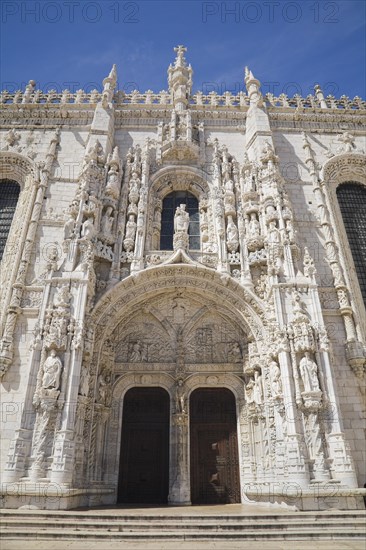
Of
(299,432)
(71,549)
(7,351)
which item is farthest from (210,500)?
(7,351)

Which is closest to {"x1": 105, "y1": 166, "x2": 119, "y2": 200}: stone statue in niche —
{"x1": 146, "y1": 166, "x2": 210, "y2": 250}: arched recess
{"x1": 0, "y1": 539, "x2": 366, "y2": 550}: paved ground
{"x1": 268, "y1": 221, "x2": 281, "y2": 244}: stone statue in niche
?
{"x1": 146, "y1": 166, "x2": 210, "y2": 250}: arched recess

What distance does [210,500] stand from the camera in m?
11.7

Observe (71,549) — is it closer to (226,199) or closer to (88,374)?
(88,374)

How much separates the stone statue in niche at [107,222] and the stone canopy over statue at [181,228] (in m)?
2.37

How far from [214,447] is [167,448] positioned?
4.94ft

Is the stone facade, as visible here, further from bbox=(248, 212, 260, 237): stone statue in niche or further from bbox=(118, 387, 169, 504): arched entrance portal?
bbox=(118, 387, 169, 504): arched entrance portal

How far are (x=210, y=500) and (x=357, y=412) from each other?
5216mm

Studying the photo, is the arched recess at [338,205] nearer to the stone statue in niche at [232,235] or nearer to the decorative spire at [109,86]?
the stone statue in niche at [232,235]

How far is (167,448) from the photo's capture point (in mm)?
12188

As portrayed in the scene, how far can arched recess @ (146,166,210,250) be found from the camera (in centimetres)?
1538

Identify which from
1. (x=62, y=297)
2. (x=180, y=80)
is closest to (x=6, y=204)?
(x=62, y=297)

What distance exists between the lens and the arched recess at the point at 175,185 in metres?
15.4

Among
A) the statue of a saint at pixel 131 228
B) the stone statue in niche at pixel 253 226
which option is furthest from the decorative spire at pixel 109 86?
the stone statue in niche at pixel 253 226

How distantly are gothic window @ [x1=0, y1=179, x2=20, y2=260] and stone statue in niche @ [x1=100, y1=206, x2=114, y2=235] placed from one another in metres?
4.21
